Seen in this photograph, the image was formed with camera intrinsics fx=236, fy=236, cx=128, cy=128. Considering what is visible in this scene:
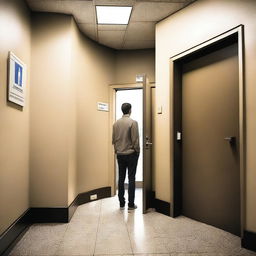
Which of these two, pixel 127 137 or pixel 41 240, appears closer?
pixel 41 240

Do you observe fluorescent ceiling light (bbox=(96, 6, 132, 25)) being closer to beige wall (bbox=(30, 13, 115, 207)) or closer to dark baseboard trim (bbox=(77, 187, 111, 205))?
beige wall (bbox=(30, 13, 115, 207))

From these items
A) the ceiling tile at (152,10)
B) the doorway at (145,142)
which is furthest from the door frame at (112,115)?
the ceiling tile at (152,10)

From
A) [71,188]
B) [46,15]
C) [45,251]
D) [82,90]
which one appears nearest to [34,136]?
[71,188]

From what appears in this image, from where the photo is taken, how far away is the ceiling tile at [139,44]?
151 inches

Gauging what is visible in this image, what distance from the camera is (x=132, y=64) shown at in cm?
412

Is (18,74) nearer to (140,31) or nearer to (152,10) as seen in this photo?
(152,10)

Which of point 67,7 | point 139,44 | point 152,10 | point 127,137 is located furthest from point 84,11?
point 127,137

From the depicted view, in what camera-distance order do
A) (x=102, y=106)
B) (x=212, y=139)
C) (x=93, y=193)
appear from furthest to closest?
(x=102, y=106) → (x=93, y=193) → (x=212, y=139)

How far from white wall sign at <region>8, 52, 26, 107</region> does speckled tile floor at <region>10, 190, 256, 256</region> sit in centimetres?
135

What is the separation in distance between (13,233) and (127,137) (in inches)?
65.5

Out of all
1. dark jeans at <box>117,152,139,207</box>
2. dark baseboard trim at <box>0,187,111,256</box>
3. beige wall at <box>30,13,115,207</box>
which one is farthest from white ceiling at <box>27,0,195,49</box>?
dark baseboard trim at <box>0,187,111,256</box>

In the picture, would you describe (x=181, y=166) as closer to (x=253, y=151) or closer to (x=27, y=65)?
(x=253, y=151)

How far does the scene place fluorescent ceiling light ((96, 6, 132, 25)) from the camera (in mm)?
2874

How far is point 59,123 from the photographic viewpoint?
2.84 meters
